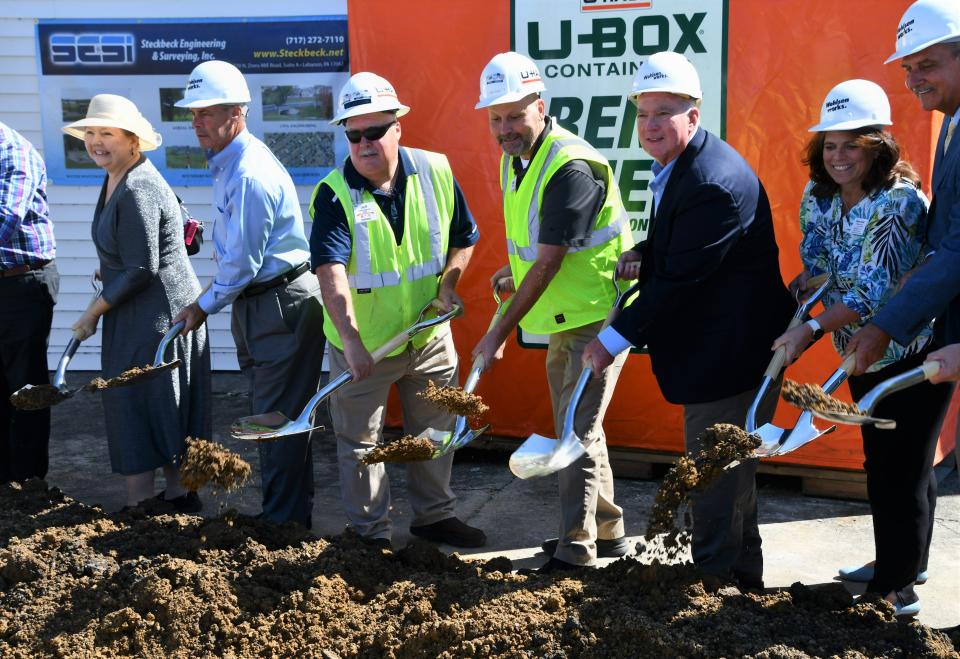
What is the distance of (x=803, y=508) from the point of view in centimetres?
515

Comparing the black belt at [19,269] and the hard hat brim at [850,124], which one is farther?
the black belt at [19,269]

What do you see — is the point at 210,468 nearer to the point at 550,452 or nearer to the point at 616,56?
the point at 550,452

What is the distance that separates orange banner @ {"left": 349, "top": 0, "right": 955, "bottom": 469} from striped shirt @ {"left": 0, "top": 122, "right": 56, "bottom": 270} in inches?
67.9

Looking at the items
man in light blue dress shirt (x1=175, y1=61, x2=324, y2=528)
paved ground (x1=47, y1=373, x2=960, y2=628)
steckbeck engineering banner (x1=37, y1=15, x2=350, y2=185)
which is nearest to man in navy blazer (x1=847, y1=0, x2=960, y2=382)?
paved ground (x1=47, y1=373, x2=960, y2=628)

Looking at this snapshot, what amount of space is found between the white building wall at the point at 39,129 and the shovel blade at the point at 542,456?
169 inches

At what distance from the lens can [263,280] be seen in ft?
15.6

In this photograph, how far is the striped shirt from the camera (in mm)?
5152

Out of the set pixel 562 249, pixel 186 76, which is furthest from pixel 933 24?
pixel 186 76

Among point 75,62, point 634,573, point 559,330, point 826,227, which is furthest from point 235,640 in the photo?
point 75,62

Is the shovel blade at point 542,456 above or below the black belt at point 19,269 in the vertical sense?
below

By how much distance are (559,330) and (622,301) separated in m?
0.35

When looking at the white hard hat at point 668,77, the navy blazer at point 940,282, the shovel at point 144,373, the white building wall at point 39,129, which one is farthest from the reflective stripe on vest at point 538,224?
the white building wall at point 39,129

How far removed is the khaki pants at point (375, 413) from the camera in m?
4.57

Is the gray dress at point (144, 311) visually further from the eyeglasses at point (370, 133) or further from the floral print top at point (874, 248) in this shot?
the floral print top at point (874, 248)
